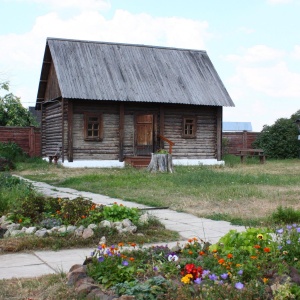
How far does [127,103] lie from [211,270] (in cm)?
2107

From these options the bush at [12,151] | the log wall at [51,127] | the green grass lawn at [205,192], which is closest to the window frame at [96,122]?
the log wall at [51,127]

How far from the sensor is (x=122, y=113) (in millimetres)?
25141

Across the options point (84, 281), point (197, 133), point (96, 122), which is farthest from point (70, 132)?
point (84, 281)

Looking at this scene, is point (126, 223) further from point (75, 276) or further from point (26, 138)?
point (26, 138)

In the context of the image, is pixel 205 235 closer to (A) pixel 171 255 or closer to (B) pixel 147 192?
(A) pixel 171 255

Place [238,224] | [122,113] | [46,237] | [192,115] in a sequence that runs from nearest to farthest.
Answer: [46,237], [238,224], [122,113], [192,115]

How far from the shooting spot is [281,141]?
3319 cm

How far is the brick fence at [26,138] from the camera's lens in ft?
94.1

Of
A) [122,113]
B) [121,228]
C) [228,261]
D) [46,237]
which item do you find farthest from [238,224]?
[122,113]

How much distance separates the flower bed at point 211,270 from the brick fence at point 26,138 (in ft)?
80.6

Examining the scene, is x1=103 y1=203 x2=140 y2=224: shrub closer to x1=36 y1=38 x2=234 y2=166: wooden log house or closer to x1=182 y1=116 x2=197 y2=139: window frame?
x1=36 y1=38 x2=234 y2=166: wooden log house

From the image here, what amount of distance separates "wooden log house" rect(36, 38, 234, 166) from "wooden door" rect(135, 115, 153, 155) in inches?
1.9

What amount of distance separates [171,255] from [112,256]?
0.57 m

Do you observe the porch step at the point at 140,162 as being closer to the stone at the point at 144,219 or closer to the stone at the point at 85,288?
the stone at the point at 144,219
